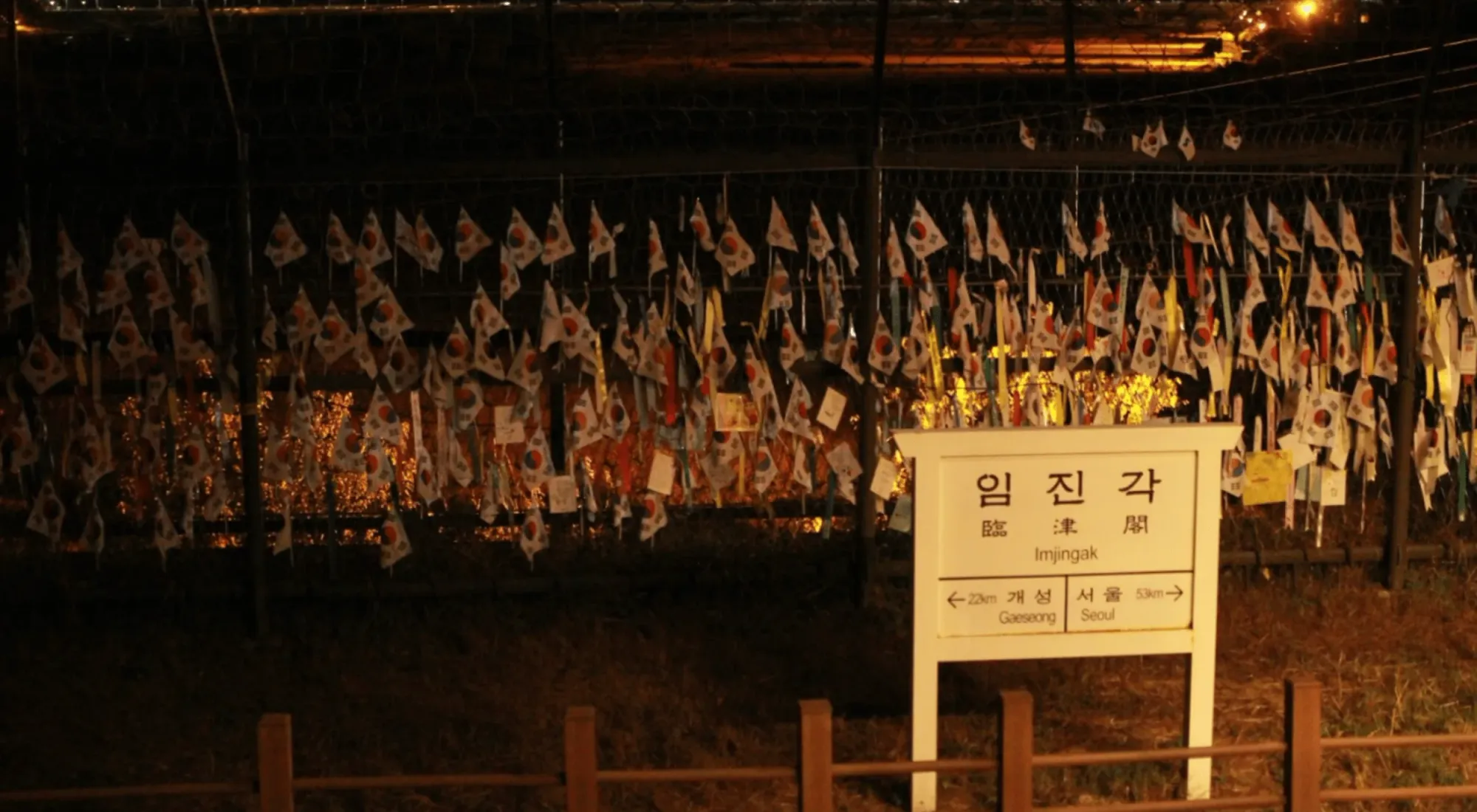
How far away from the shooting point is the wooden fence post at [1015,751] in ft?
13.0

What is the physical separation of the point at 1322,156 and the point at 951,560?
3433 mm

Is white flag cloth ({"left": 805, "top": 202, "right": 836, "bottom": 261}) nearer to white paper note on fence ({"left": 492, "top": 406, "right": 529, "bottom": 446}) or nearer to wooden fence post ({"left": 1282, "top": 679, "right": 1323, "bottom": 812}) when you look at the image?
white paper note on fence ({"left": 492, "top": 406, "right": 529, "bottom": 446})

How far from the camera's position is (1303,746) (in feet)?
13.4

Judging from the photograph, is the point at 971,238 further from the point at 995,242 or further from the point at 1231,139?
the point at 1231,139

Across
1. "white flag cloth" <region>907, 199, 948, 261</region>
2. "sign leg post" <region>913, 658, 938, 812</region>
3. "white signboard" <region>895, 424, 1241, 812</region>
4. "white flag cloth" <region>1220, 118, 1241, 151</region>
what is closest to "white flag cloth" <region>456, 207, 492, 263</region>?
"white flag cloth" <region>907, 199, 948, 261</region>

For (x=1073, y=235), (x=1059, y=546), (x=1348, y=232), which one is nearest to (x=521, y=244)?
(x=1073, y=235)

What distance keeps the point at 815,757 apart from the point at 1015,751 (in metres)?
0.57

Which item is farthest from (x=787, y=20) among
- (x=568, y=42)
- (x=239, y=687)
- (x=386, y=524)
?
(x=239, y=687)

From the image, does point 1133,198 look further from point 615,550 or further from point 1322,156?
point 615,550

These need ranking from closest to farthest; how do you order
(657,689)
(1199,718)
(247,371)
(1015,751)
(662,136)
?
(1015,751) → (1199,718) → (657,689) → (247,371) → (662,136)

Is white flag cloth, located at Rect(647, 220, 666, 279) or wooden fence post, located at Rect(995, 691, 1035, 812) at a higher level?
white flag cloth, located at Rect(647, 220, 666, 279)

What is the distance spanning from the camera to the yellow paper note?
7.27m

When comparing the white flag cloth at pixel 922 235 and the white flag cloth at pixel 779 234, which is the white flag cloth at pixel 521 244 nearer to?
the white flag cloth at pixel 779 234

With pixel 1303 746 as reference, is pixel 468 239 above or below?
above
